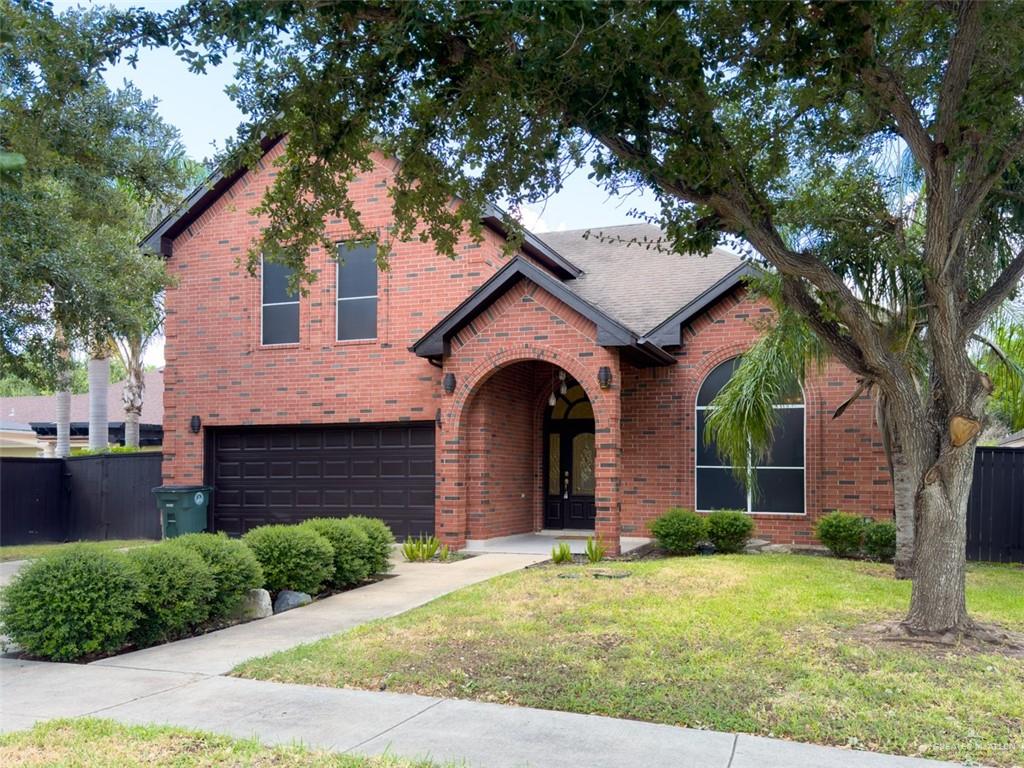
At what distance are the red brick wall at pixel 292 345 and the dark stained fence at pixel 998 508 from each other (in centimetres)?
871

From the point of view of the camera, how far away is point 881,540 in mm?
13031

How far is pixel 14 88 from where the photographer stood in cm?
917

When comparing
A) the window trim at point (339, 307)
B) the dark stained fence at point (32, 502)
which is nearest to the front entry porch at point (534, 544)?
the window trim at point (339, 307)

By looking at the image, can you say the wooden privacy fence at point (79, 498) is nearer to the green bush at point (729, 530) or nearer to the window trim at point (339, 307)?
the window trim at point (339, 307)

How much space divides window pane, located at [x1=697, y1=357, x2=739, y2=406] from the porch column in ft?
6.80

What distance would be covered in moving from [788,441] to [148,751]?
11.8 metres

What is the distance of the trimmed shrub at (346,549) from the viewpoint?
11.2m

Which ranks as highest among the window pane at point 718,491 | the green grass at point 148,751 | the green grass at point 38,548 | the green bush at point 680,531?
the window pane at point 718,491

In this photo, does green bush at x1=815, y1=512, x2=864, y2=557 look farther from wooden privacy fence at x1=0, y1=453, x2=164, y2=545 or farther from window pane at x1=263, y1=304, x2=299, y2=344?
wooden privacy fence at x1=0, y1=453, x2=164, y2=545

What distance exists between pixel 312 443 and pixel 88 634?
31.0 feet

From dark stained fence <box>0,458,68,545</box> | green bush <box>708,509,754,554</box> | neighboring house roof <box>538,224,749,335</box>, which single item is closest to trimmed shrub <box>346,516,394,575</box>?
green bush <box>708,509,754,554</box>

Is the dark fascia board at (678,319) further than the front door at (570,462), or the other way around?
the front door at (570,462)

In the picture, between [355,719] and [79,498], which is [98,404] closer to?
[79,498]

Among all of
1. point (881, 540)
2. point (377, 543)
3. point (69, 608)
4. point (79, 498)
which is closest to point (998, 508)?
point (881, 540)
